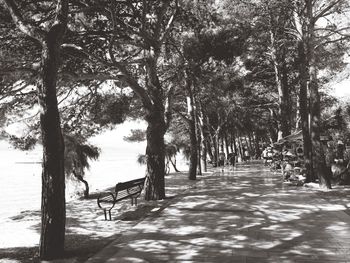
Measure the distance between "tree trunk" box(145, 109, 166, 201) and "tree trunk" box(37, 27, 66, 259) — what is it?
6.54 meters

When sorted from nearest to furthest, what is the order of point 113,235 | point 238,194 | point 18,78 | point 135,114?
point 113,235
point 18,78
point 238,194
point 135,114

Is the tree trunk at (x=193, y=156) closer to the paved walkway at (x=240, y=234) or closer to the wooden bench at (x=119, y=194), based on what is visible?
the wooden bench at (x=119, y=194)

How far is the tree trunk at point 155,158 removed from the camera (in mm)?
12964

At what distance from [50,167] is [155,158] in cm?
683

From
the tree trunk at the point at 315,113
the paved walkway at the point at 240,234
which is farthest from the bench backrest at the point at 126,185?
the tree trunk at the point at 315,113

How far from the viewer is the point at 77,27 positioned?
14.0 meters

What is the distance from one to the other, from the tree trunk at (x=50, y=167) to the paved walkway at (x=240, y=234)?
2.70 ft

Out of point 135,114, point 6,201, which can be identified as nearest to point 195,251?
point 6,201

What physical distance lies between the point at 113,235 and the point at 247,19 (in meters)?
13.0

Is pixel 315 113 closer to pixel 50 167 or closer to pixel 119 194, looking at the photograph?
pixel 119 194

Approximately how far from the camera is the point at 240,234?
7656mm

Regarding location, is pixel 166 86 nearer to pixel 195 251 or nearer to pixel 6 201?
pixel 6 201

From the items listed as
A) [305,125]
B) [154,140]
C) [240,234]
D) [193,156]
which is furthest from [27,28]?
[193,156]

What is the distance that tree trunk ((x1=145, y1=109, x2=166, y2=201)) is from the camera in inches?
510
